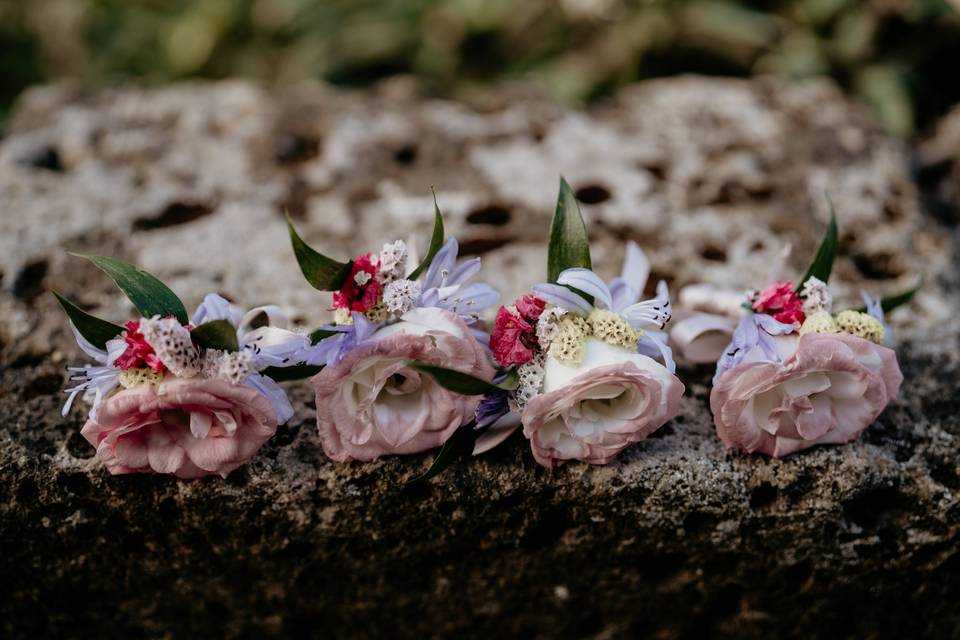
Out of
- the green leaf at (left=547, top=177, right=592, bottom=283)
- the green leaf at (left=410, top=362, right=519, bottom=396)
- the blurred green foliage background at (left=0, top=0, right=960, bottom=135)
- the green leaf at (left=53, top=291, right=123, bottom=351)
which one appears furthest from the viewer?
the blurred green foliage background at (left=0, top=0, right=960, bottom=135)

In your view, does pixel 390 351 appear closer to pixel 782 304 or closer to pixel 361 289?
pixel 361 289

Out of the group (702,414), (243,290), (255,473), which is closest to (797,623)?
(702,414)

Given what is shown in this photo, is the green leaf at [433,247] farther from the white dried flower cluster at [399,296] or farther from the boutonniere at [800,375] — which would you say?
the boutonniere at [800,375]

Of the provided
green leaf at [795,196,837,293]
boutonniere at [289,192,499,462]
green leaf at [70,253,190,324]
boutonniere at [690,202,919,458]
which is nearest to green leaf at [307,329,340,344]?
boutonniere at [289,192,499,462]

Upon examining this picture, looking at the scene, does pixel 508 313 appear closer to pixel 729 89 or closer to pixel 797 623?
pixel 797 623

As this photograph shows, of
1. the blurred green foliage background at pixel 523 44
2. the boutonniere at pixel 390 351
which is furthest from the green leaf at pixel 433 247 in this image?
the blurred green foliage background at pixel 523 44

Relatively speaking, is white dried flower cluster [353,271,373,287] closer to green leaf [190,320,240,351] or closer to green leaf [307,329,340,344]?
green leaf [307,329,340,344]

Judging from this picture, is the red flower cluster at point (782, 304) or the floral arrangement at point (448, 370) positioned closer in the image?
the floral arrangement at point (448, 370)
